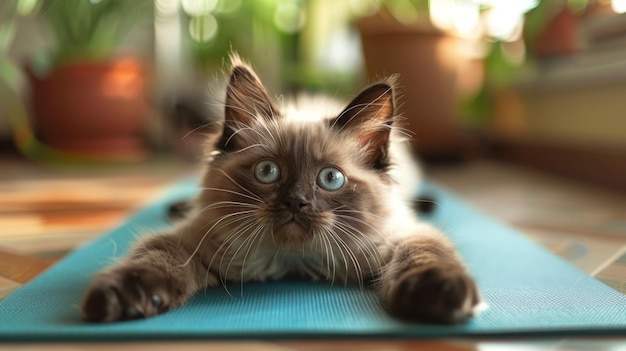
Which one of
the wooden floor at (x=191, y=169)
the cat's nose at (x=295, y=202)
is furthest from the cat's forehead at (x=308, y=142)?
the wooden floor at (x=191, y=169)

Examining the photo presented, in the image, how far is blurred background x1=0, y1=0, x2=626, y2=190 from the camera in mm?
3291

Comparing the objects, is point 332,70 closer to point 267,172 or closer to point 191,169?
point 191,169

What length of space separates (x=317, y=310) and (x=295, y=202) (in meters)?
0.23

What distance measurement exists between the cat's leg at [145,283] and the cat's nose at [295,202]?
254 mm

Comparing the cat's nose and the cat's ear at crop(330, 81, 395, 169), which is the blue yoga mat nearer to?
the cat's nose

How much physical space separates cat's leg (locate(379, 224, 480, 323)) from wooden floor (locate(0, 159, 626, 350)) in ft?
0.21

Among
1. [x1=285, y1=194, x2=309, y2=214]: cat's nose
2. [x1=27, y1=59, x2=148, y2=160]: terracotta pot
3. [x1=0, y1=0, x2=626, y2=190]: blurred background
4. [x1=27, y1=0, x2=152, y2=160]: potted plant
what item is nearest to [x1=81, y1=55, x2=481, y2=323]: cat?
[x1=285, y1=194, x2=309, y2=214]: cat's nose

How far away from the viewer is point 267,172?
1.31 metres

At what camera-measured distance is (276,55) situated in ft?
17.3

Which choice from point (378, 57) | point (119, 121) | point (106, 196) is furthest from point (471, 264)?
point (119, 121)

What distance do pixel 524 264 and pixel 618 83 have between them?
6.43 feet

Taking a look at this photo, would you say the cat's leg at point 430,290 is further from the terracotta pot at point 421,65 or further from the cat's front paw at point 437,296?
the terracotta pot at point 421,65

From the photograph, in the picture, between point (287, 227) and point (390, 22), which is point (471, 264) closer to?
point (287, 227)

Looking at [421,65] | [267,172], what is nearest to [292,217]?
[267,172]
